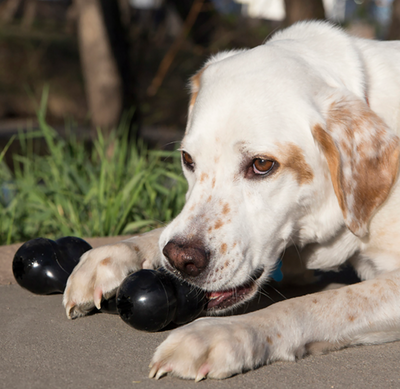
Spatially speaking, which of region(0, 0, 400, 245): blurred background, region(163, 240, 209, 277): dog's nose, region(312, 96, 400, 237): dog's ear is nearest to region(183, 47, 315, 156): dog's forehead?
region(312, 96, 400, 237): dog's ear

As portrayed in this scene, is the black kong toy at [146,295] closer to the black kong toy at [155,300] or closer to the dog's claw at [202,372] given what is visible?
the black kong toy at [155,300]

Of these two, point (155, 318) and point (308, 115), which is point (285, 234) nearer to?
point (308, 115)

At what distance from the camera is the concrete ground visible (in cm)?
175

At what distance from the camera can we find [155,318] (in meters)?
2.08

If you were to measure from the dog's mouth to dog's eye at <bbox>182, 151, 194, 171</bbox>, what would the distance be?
0.58 meters

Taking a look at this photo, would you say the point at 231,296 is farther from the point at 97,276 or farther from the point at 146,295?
the point at 97,276

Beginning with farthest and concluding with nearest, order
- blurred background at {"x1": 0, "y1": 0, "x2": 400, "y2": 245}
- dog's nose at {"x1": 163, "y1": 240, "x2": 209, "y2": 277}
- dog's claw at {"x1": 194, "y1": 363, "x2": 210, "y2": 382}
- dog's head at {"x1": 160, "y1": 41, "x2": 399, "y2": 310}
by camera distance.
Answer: blurred background at {"x1": 0, "y1": 0, "x2": 400, "y2": 245}
dog's head at {"x1": 160, "y1": 41, "x2": 399, "y2": 310}
dog's nose at {"x1": 163, "y1": 240, "x2": 209, "y2": 277}
dog's claw at {"x1": 194, "y1": 363, "x2": 210, "y2": 382}

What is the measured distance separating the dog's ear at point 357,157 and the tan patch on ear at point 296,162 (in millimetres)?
97

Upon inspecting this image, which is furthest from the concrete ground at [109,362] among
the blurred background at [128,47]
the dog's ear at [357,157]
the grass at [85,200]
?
the blurred background at [128,47]

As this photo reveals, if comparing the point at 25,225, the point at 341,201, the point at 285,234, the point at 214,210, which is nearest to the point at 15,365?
the point at 214,210

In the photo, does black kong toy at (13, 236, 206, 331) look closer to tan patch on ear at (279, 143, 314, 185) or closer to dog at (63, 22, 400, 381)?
dog at (63, 22, 400, 381)

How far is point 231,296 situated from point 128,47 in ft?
17.1

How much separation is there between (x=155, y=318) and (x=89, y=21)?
205 inches

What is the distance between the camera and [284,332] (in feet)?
6.29
